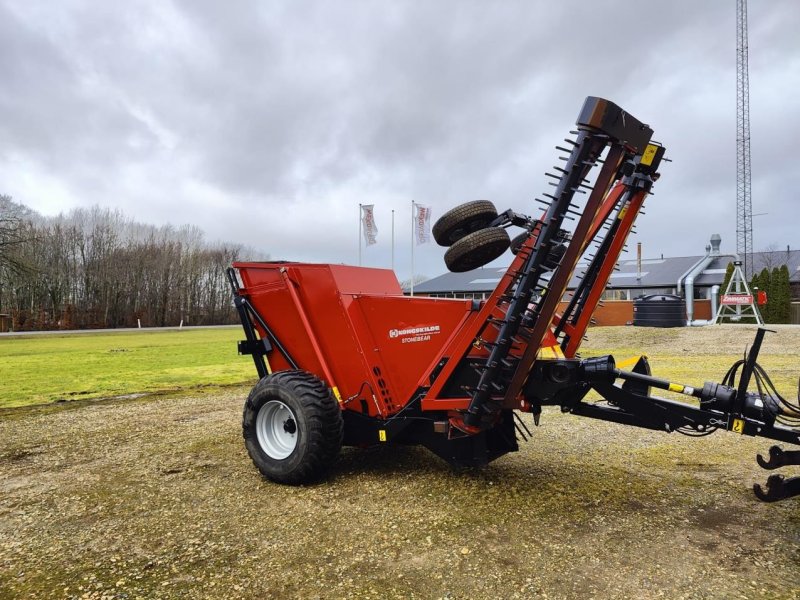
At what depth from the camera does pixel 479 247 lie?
14.4 feet

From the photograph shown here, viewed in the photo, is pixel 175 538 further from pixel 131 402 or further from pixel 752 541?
pixel 131 402

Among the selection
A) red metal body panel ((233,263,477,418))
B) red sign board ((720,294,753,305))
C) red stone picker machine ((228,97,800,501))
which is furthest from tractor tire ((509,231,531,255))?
red sign board ((720,294,753,305))

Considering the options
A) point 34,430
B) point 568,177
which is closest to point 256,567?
point 568,177

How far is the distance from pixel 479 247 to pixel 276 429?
2.66 m

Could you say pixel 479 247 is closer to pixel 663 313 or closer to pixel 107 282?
pixel 663 313

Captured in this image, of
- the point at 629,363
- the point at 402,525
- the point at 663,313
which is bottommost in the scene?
the point at 402,525

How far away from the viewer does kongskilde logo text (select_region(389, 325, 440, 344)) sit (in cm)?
477

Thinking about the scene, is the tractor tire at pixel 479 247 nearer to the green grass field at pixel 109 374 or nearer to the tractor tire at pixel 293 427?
the tractor tire at pixel 293 427

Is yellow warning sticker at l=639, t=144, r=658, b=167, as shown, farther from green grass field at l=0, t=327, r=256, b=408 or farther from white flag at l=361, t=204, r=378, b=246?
white flag at l=361, t=204, r=378, b=246

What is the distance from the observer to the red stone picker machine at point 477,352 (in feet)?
12.1

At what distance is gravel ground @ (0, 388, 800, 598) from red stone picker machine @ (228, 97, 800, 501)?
425mm

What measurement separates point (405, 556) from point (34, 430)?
6.37m

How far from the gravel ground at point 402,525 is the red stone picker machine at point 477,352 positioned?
425mm

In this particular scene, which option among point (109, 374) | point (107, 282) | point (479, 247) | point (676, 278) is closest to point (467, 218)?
point (479, 247)
